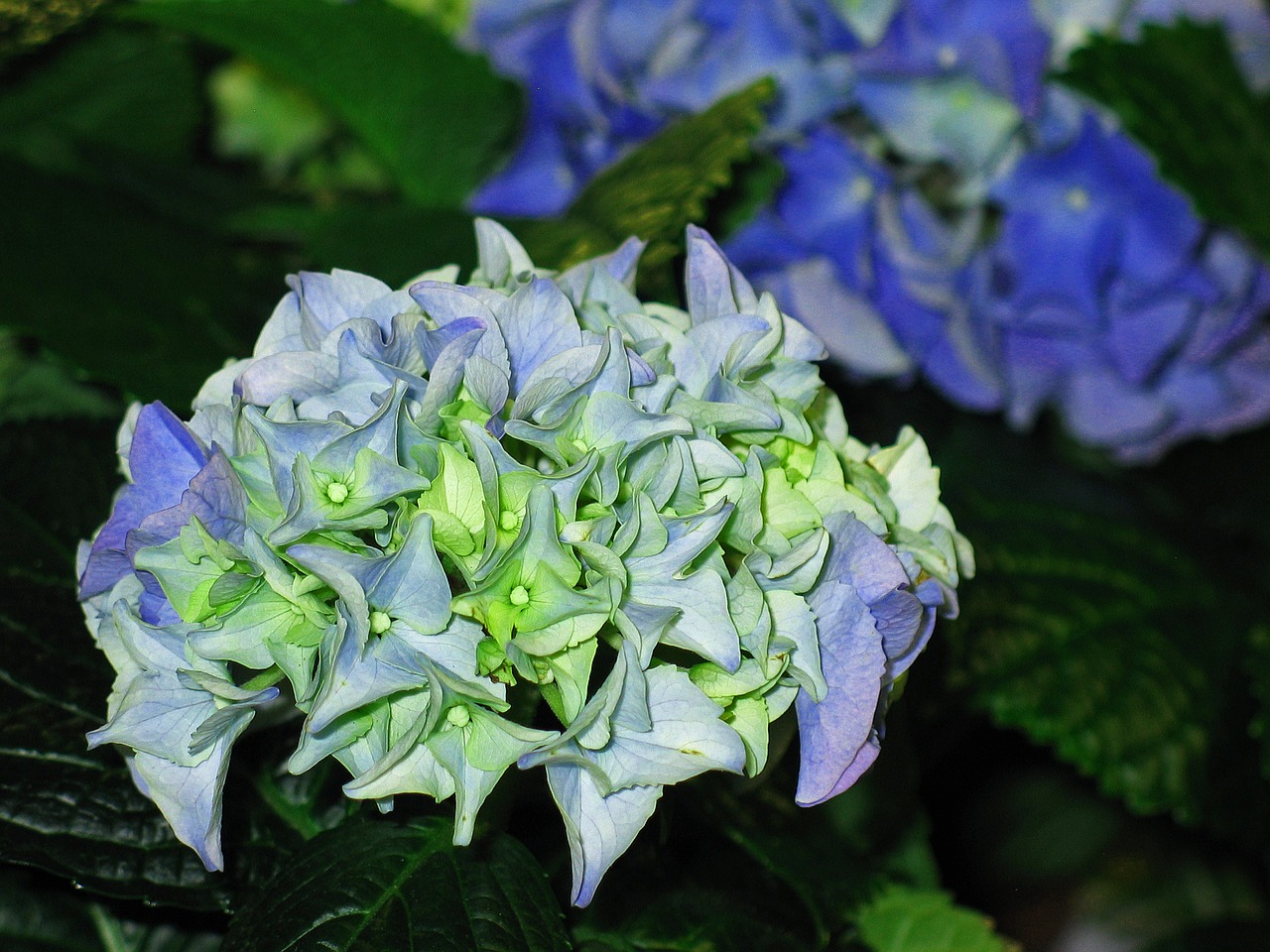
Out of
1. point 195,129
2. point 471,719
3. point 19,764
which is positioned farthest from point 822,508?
point 195,129

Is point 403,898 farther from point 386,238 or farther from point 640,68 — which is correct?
point 640,68

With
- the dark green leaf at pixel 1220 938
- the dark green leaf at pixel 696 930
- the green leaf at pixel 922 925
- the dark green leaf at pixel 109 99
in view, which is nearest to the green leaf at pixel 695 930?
the dark green leaf at pixel 696 930

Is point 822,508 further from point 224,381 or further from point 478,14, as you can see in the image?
point 478,14

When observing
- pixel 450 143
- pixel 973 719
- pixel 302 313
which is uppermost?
pixel 302 313

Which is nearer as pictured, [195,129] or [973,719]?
[973,719]

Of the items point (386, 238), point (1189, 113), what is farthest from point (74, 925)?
point (1189, 113)

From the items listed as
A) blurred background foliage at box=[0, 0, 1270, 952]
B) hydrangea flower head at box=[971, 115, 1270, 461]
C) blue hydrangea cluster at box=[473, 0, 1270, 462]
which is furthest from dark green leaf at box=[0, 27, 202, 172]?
hydrangea flower head at box=[971, 115, 1270, 461]

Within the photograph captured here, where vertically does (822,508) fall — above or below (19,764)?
above

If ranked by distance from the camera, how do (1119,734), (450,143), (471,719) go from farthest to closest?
(450,143)
(1119,734)
(471,719)
